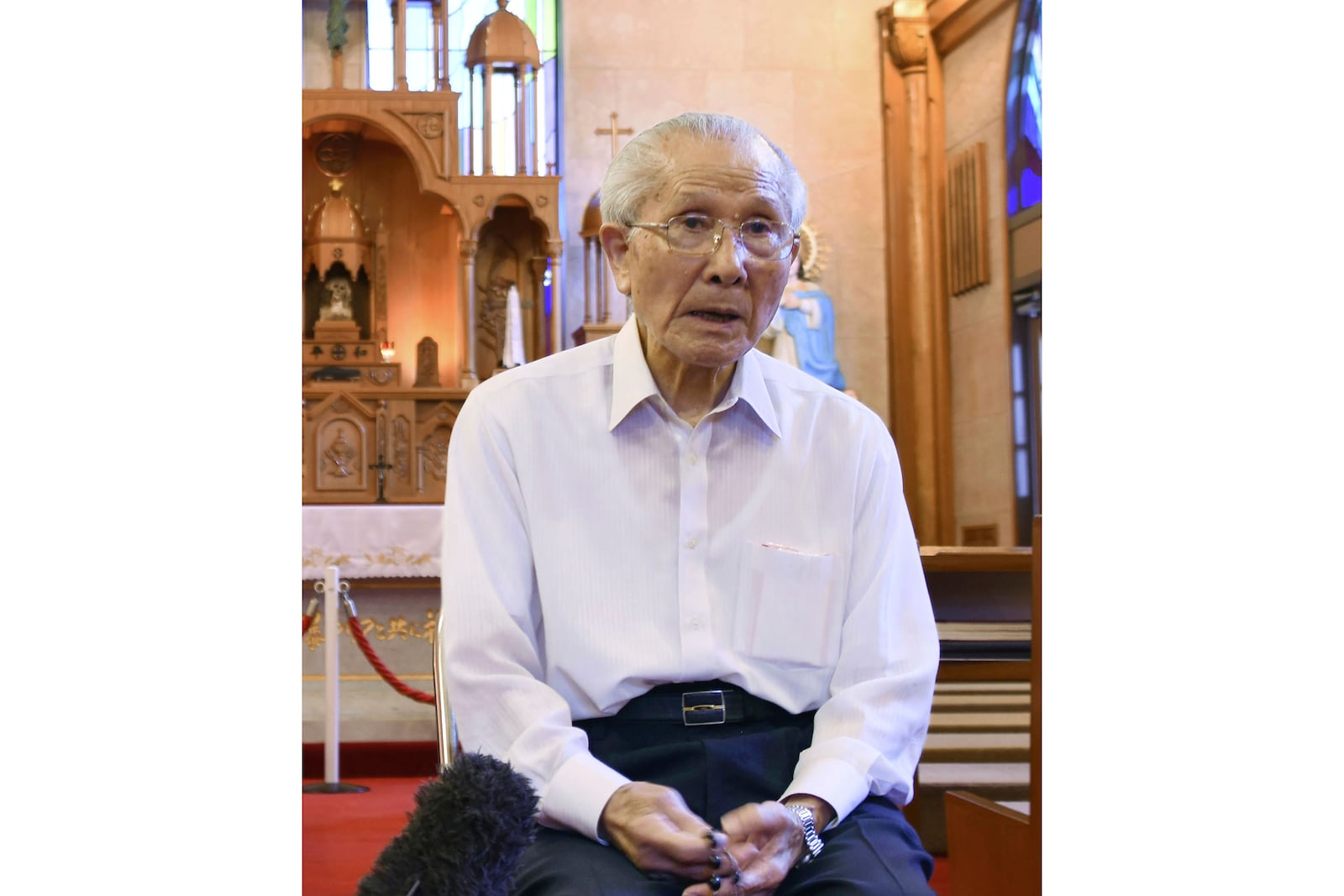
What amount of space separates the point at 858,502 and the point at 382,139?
7137 millimetres

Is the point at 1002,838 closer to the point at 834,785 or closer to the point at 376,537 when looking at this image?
the point at 834,785

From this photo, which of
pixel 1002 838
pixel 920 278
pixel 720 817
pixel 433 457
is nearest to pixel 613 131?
pixel 920 278

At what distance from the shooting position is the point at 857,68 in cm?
954

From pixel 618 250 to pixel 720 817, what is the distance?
0.81m

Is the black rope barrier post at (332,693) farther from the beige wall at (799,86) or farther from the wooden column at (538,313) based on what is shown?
the beige wall at (799,86)

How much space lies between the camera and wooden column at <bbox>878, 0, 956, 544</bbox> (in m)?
9.25

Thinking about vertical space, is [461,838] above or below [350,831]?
above

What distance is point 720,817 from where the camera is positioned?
5.79 feet

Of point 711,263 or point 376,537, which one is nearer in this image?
point 711,263

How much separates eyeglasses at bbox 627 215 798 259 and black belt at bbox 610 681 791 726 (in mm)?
580

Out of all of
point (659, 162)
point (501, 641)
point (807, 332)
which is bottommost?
point (501, 641)

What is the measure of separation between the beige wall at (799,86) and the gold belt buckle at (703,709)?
7.68 meters
